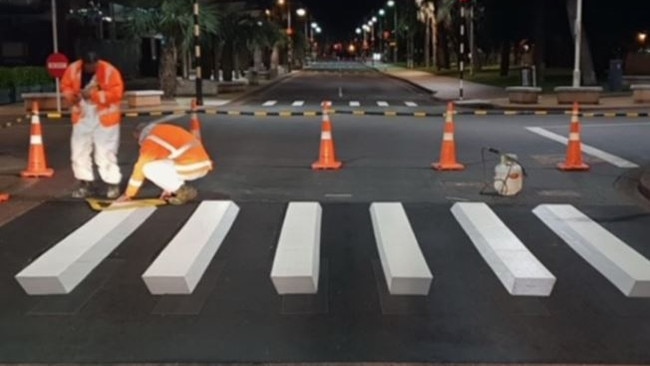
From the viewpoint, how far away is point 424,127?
20.9m

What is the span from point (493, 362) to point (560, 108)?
22580 millimetres

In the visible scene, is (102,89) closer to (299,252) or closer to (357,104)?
(299,252)

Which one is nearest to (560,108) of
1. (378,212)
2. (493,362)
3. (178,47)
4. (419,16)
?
(178,47)

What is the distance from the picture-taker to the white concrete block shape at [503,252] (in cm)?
695

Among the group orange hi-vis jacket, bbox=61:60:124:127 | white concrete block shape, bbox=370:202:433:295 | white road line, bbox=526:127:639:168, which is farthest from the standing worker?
white road line, bbox=526:127:639:168

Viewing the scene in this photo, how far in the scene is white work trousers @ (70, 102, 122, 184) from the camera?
421 inches

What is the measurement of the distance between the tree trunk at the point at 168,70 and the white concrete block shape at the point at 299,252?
23.2 metres

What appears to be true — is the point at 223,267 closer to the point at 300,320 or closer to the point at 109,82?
the point at 300,320

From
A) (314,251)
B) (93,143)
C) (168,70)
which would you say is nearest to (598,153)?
(93,143)

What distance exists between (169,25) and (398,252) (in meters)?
25.5

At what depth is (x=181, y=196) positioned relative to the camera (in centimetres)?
1060

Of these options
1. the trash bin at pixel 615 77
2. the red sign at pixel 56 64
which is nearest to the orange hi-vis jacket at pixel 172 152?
the red sign at pixel 56 64

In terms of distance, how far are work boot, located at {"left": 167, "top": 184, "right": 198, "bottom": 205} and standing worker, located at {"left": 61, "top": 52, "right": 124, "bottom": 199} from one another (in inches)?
33.3

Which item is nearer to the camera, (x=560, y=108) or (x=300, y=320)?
(x=300, y=320)
